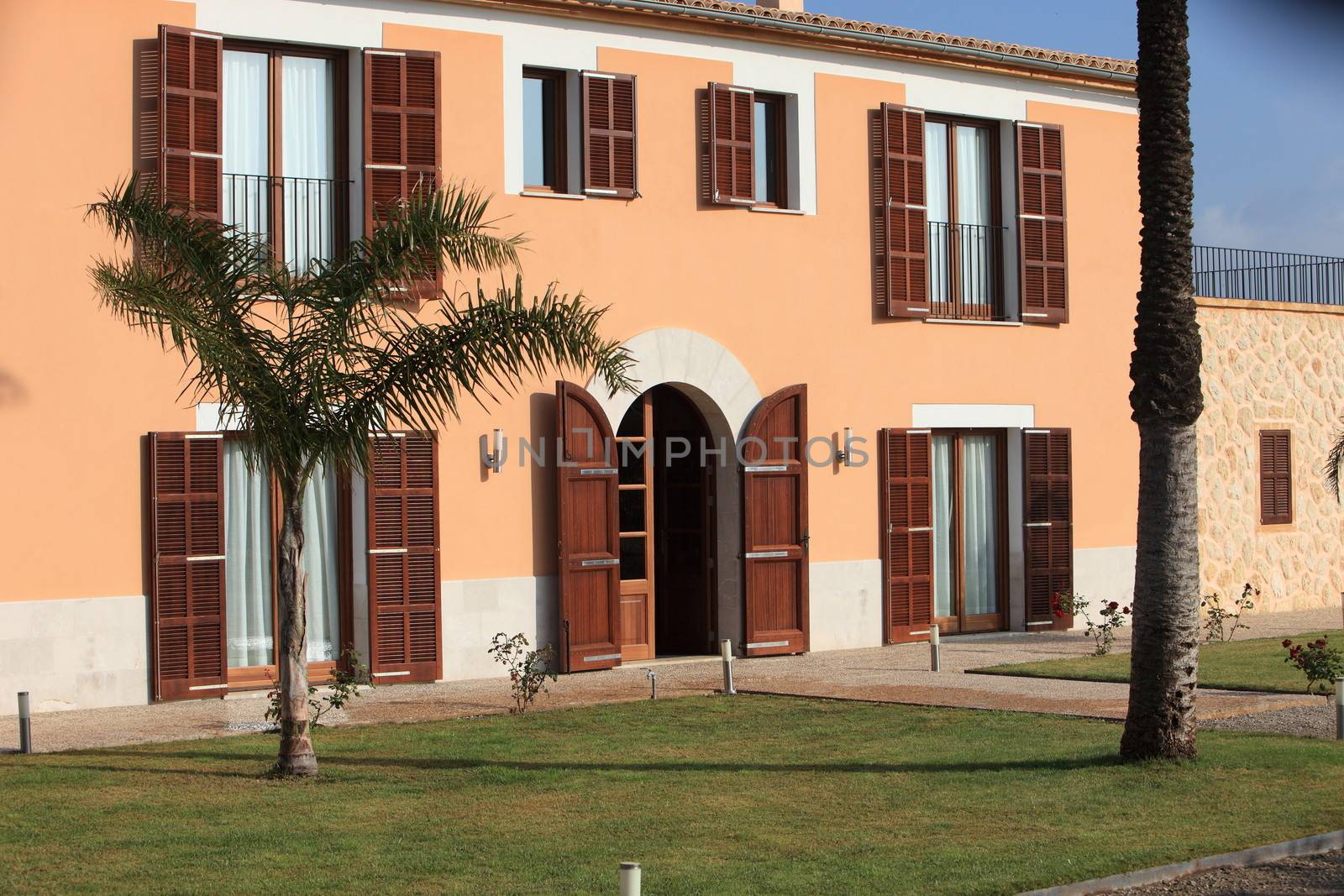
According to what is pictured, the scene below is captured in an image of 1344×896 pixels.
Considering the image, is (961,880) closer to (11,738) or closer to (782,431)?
(11,738)

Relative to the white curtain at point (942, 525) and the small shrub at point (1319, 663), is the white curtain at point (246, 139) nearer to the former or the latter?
the white curtain at point (942, 525)

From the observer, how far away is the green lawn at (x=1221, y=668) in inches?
511

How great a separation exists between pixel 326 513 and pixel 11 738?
12.1ft

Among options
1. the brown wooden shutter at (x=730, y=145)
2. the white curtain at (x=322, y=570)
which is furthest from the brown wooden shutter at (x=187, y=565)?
the brown wooden shutter at (x=730, y=145)

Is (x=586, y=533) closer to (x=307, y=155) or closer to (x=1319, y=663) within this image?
(x=307, y=155)

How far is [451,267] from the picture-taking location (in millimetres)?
14211

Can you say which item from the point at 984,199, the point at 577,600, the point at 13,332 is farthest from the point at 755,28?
the point at 13,332

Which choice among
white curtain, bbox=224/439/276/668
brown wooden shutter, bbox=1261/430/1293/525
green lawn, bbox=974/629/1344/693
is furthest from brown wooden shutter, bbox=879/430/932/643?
white curtain, bbox=224/439/276/668

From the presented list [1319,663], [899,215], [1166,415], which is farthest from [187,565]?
[1319,663]

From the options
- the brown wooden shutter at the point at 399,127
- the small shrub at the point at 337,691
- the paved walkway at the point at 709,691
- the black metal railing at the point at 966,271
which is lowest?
the paved walkway at the point at 709,691

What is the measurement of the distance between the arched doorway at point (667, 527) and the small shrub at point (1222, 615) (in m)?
5.17

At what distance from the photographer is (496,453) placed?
14609mm

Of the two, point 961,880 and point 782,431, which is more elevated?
point 782,431

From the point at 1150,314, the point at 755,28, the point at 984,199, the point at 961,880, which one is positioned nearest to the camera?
the point at 961,880
